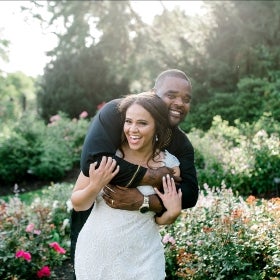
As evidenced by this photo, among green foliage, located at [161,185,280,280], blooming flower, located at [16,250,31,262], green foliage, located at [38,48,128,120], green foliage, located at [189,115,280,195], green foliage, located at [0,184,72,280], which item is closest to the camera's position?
green foliage, located at [161,185,280,280]

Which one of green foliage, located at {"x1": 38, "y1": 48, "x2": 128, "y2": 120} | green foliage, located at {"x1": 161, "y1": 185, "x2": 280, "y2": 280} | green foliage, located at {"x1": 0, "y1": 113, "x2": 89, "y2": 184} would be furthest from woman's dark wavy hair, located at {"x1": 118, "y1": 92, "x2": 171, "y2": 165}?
green foliage, located at {"x1": 38, "y1": 48, "x2": 128, "y2": 120}

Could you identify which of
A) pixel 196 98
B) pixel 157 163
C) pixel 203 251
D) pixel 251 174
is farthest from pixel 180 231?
pixel 196 98

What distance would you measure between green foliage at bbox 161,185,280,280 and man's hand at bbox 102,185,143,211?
160cm

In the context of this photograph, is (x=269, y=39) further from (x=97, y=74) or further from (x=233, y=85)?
(x=97, y=74)

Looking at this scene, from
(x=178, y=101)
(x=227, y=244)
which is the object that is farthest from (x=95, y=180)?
(x=227, y=244)

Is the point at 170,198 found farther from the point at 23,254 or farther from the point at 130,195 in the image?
the point at 23,254

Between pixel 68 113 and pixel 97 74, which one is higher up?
pixel 97 74

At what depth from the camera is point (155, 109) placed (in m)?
2.29

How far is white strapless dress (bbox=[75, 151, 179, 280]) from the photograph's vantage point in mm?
2307

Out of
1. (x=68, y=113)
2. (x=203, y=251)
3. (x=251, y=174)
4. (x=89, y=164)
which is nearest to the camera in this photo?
(x=89, y=164)

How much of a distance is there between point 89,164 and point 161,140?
14.8 inches

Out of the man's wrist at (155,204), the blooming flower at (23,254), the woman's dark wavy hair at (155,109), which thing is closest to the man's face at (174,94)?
the woman's dark wavy hair at (155,109)

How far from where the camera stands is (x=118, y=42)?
20.1 meters

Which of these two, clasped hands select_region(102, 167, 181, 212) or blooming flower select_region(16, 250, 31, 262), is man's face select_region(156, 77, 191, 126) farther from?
blooming flower select_region(16, 250, 31, 262)
